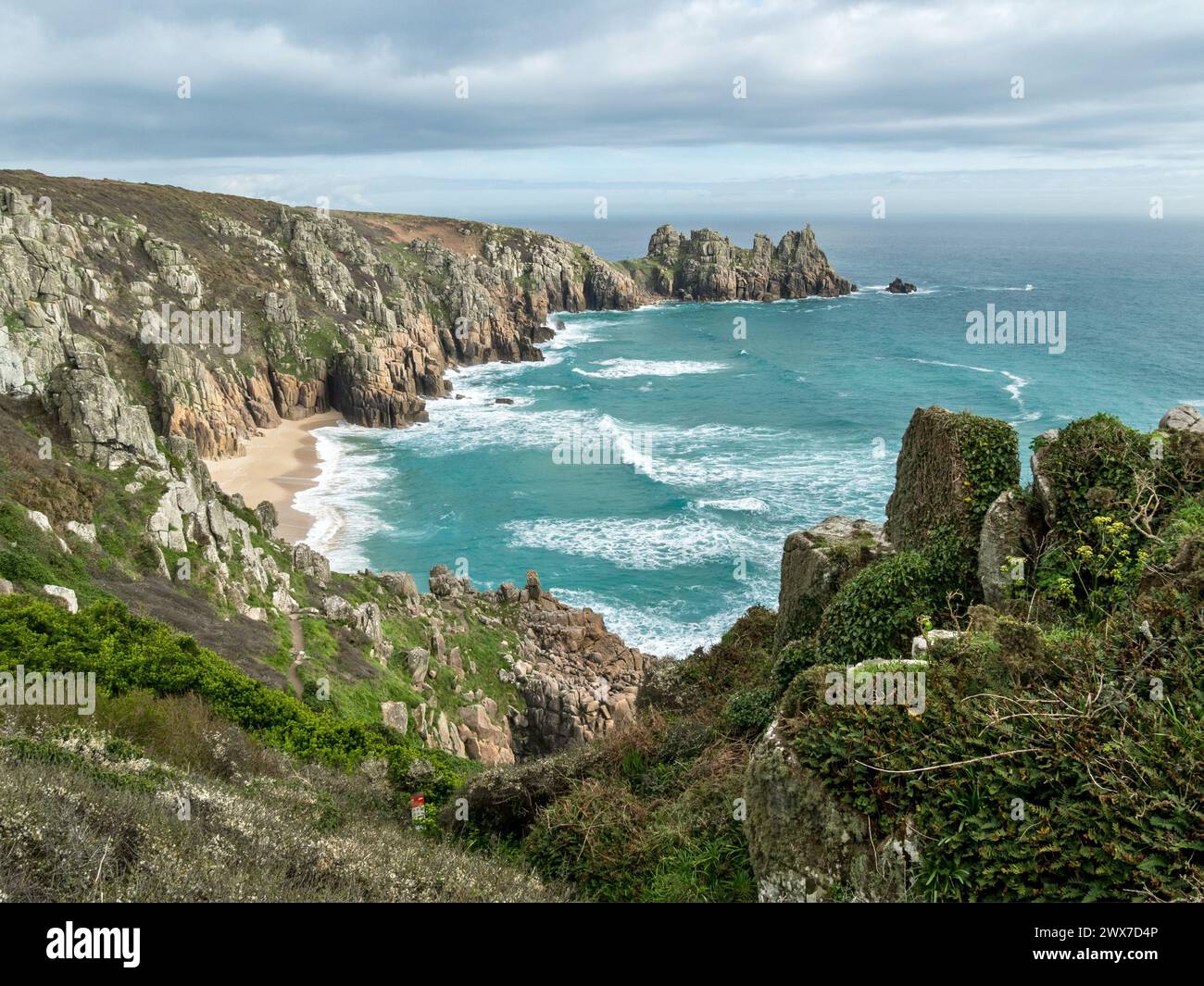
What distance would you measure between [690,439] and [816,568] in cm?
4923

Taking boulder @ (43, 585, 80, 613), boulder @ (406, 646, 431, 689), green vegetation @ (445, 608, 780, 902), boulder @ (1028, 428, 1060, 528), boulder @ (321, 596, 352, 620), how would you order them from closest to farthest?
green vegetation @ (445, 608, 780, 902), boulder @ (1028, 428, 1060, 528), boulder @ (43, 585, 80, 613), boulder @ (406, 646, 431, 689), boulder @ (321, 596, 352, 620)

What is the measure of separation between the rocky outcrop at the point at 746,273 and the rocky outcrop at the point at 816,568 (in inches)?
4788

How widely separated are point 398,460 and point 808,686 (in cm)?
5436

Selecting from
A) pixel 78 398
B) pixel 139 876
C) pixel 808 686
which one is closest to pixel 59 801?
pixel 139 876

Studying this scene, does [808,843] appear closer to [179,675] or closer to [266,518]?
[179,675]

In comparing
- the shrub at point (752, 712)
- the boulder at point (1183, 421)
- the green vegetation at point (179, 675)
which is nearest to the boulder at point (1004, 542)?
the boulder at point (1183, 421)

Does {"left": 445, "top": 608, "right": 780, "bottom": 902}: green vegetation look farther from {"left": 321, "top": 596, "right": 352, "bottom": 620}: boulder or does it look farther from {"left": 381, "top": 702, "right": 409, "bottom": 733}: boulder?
{"left": 321, "top": 596, "right": 352, "bottom": 620}: boulder

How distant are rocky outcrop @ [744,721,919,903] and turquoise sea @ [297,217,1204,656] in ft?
95.0

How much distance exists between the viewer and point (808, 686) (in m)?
8.20

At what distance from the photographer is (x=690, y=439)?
211 feet

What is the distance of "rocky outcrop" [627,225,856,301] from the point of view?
13200 cm

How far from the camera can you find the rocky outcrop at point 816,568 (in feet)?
49.8

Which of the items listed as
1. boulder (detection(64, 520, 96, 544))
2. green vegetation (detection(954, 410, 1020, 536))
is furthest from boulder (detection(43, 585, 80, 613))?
green vegetation (detection(954, 410, 1020, 536))

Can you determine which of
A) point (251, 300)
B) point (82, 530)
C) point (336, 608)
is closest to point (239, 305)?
point (251, 300)
